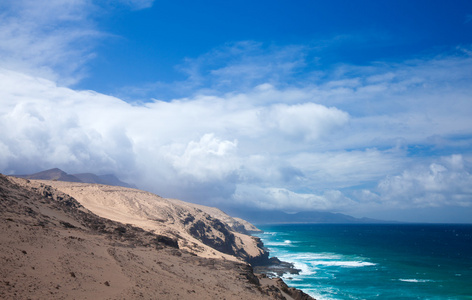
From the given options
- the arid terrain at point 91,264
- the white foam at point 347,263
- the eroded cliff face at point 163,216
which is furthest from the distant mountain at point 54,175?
the arid terrain at point 91,264

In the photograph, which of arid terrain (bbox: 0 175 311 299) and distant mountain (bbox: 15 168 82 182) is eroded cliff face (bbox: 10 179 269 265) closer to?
arid terrain (bbox: 0 175 311 299)

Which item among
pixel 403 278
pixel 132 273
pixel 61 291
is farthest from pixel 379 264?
pixel 61 291

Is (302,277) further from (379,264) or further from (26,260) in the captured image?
(26,260)

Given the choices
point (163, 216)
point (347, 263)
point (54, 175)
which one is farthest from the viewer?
point (54, 175)

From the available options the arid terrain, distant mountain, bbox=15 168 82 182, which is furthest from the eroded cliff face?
distant mountain, bbox=15 168 82 182

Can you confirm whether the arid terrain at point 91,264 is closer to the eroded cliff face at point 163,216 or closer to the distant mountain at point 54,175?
the eroded cliff face at point 163,216

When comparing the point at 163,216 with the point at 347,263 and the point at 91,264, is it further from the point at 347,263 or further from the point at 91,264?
the point at 347,263

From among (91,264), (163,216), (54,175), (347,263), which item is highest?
(54,175)

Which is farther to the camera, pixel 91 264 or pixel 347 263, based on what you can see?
pixel 347 263

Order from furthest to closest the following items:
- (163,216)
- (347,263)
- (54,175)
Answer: (54,175) < (347,263) < (163,216)

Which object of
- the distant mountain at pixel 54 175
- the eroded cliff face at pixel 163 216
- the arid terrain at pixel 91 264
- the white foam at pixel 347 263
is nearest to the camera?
the arid terrain at pixel 91 264

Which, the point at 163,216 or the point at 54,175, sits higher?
the point at 54,175

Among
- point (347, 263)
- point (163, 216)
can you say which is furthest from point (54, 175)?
point (347, 263)
